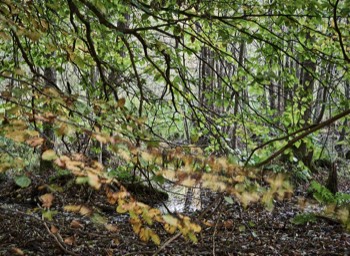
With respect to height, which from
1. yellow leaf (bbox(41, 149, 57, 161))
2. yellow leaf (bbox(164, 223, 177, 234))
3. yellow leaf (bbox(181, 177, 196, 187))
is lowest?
yellow leaf (bbox(164, 223, 177, 234))

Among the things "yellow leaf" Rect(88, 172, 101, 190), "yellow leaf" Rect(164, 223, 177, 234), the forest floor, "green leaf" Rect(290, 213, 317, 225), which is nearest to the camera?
"yellow leaf" Rect(88, 172, 101, 190)

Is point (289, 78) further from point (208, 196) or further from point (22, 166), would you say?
point (208, 196)

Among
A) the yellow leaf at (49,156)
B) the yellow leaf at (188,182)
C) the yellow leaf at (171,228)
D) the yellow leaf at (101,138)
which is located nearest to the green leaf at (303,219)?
the yellow leaf at (171,228)

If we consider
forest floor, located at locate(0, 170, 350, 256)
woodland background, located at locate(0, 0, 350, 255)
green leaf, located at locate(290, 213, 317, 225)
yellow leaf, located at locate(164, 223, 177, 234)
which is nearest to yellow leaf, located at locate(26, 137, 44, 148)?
woodland background, located at locate(0, 0, 350, 255)

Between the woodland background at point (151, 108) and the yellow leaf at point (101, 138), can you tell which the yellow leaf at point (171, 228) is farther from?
the yellow leaf at point (101, 138)

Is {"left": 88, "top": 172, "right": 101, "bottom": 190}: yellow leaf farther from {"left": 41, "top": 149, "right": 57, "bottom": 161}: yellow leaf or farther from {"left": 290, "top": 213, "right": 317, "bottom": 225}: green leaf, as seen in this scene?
{"left": 290, "top": 213, "right": 317, "bottom": 225}: green leaf

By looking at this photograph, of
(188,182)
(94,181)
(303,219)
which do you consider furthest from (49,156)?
(303,219)

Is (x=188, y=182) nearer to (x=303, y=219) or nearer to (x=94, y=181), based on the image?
(x=94, y=181)

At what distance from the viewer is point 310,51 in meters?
4.23

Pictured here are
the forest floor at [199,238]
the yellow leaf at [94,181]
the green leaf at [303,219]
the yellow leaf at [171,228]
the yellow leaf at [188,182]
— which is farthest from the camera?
the green leaf at [303,219]

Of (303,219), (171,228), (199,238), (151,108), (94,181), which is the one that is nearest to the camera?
(94,181)

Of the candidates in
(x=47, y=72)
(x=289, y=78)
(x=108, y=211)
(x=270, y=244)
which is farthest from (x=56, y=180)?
(x=289, y=78)

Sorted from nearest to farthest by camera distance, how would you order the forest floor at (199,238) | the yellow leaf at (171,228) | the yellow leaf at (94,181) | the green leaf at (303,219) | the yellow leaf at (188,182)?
the yellow leaf at (94,181), the yellow leaf at (188,182), the yellow leaf at (171,228), the forest floor at (199,238), the green leaf at (303,219)

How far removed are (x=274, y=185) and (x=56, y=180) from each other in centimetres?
693
